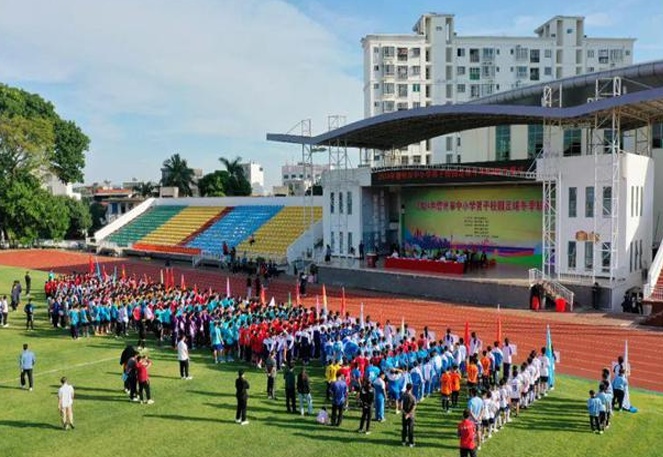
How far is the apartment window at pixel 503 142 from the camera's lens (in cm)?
3991

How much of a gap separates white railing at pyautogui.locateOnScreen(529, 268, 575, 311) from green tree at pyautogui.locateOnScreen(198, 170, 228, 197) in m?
43.4

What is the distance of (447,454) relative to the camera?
33.7 ft

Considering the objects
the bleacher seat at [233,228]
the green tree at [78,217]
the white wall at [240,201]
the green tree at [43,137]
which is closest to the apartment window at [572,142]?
the white wall at [240,201]

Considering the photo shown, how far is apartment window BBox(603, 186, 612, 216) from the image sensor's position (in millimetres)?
24297

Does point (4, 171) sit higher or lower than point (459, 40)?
lower

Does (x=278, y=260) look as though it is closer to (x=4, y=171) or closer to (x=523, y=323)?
(x=523, y=323)

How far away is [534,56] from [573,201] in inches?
1965

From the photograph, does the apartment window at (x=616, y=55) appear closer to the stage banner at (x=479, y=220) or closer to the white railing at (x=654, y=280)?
the stage banner at (x=479, y=220)

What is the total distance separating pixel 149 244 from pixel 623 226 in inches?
1441

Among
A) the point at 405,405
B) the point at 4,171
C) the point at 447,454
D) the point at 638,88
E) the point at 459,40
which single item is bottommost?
the point at 447,454

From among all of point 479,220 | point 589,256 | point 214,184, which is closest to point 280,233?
point 479,220

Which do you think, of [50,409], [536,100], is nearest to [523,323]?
[50,409]

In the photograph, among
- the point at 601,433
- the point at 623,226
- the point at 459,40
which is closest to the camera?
the point at 601,433

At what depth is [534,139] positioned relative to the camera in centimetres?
3853
